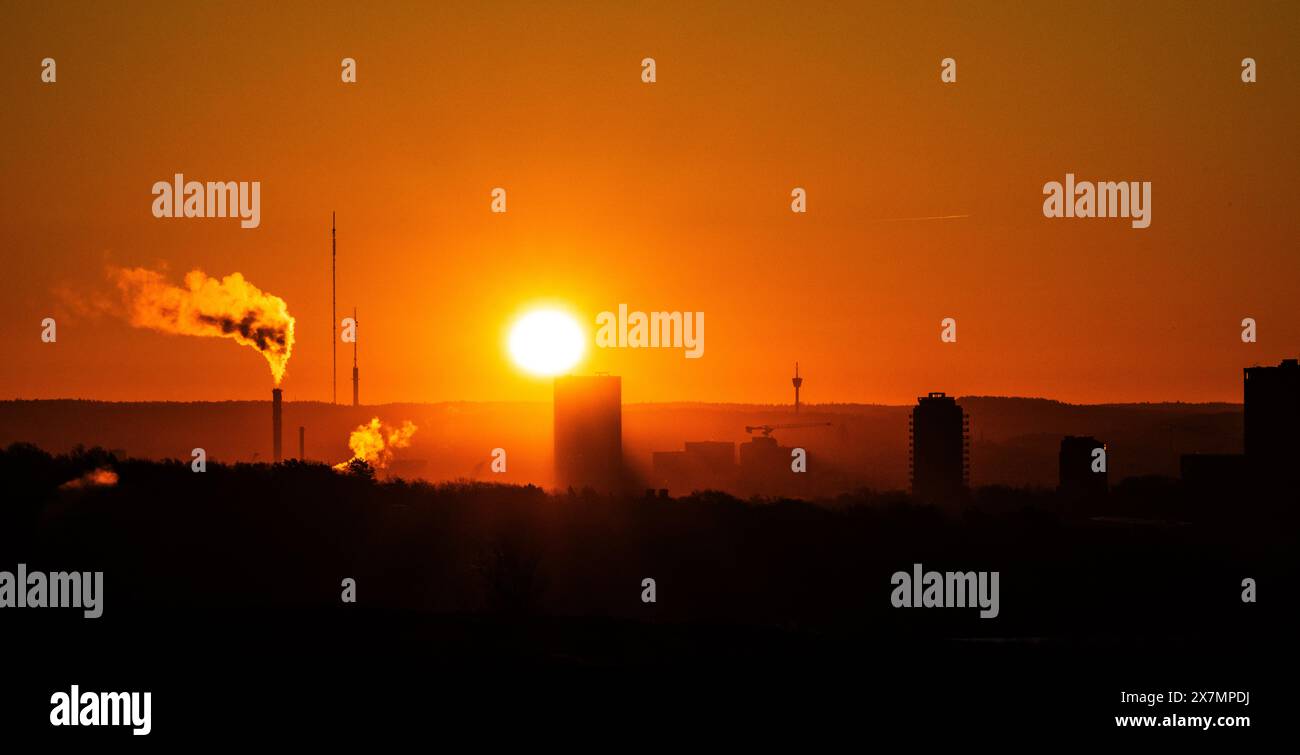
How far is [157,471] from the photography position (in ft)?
607

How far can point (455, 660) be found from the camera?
2500 inches

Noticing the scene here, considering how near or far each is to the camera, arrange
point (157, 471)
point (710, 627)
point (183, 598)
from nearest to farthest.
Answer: point (710, 627) → point (183, 598) → point (157, 471)

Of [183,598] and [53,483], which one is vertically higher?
[53,483]
